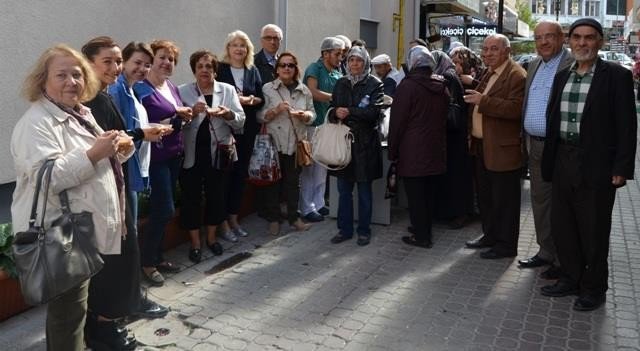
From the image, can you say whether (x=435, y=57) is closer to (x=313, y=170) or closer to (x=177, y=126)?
(x=313, y=170)

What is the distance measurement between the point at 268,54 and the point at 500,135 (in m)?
2.55

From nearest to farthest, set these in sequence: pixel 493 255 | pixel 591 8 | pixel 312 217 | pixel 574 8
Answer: pixel 493 255 → pixel 312 217 → pixel 574 8 → pixel 591 8

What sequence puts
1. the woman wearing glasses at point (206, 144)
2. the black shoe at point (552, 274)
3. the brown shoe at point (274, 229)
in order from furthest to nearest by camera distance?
1. the brown shoe at point (274, 229)
2. the woman wearing glasses at point (206, 144)
3. the black shoe at point (552, 274)

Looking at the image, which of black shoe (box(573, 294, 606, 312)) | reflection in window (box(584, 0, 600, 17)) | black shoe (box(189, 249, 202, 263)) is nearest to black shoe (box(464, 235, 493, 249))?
black shoe (box(573, 294, 606, 312))

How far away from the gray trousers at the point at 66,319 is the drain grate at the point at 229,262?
2138mm

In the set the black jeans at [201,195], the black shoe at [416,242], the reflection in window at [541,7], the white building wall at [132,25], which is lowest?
the black shoe at [416,242]

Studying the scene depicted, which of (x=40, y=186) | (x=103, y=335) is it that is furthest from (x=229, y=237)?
(x=40, y=186)

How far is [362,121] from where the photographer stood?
573cm

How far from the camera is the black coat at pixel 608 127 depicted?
4.11 metres

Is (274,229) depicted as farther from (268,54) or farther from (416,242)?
(268,54)

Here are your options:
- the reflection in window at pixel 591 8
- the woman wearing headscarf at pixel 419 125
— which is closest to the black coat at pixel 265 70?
the woman wearing headscarf at pixel 419 125

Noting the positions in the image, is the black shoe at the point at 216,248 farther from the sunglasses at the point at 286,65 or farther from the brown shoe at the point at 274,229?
the sunglasses at the point at 286,65

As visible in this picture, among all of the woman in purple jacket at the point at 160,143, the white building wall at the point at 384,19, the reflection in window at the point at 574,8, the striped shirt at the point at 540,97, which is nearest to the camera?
the woman in purple jacket at the point at 160,143

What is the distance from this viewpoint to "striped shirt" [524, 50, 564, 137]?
4863 mm
